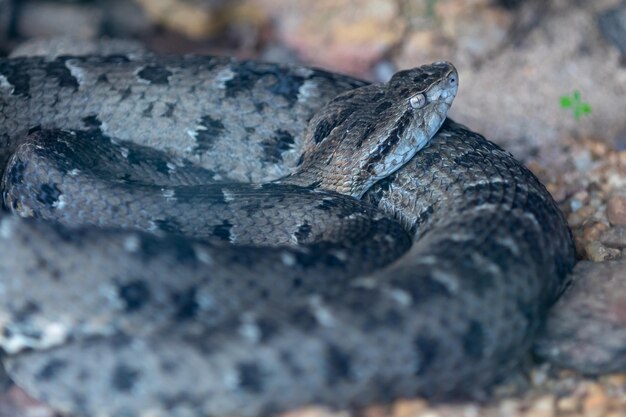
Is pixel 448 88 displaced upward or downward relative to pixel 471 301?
upward

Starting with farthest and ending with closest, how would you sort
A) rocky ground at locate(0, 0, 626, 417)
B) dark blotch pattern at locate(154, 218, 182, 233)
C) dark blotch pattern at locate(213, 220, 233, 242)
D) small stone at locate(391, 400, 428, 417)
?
rocky ground at locate(0, 0, 626, 417) < dark blotch pattern at locate(213, 220, 233, 242) < dark blotch pattern at locate(154, 218, 182, 233) < small stone at locate(391, 400, 428, 417)

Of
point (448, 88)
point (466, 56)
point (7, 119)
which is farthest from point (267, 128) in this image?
point (466, 56)

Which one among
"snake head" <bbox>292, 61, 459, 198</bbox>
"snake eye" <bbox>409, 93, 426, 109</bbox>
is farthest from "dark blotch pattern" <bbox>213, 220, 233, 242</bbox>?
"snake eye" <bbox>409, 93, 426, 109</bbox>

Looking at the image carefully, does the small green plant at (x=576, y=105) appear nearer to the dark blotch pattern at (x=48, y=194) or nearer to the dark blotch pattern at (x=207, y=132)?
the dark blotch pattern at (x=207, y=132)

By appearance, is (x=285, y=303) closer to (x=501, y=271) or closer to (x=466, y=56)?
(x=501, y=271)

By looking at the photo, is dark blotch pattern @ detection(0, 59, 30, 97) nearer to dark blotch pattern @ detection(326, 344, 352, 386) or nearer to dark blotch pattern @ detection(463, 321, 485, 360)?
dark blotch pattern @ detection(326, 344, 352, 386)
